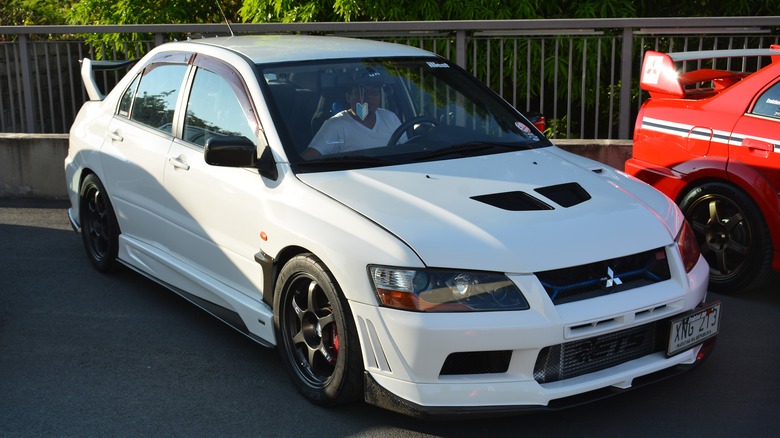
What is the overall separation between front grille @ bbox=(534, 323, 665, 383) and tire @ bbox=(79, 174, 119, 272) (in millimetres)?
3608

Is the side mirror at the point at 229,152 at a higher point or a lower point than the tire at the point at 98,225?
higher

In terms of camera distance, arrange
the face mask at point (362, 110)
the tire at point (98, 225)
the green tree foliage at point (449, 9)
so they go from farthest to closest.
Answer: the green tree foliage at point (449, 9), the tire at point (98, 225), the face mask at point (362, 110)

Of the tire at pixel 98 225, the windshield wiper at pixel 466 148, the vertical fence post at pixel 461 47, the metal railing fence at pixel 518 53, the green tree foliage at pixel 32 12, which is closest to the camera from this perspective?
the windshield wiper at pixel 466 148

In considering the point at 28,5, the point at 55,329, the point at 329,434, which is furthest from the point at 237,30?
the point at 28,5

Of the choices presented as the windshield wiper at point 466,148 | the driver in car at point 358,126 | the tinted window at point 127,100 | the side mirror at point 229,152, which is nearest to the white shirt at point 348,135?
the driver in car at point 358,126

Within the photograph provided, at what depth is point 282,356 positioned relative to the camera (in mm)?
4906

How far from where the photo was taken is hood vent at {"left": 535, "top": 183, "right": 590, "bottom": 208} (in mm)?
4652

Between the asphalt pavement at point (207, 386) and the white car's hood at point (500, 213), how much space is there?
2.66 ft

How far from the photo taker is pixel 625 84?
8.95 metres

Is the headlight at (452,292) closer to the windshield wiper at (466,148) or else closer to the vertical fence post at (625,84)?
the windshield wiper at (466,148)

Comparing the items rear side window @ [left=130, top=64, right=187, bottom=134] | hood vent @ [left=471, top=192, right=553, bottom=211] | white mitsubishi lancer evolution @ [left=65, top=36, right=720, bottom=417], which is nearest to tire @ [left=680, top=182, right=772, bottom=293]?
white mitsubishi lancer evolution @ [left=65, top=36, right=720, bottom=417]

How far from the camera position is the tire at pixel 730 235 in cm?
614

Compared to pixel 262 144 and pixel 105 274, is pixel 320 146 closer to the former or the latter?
pixel 262 144

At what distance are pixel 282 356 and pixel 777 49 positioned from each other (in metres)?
3.95
